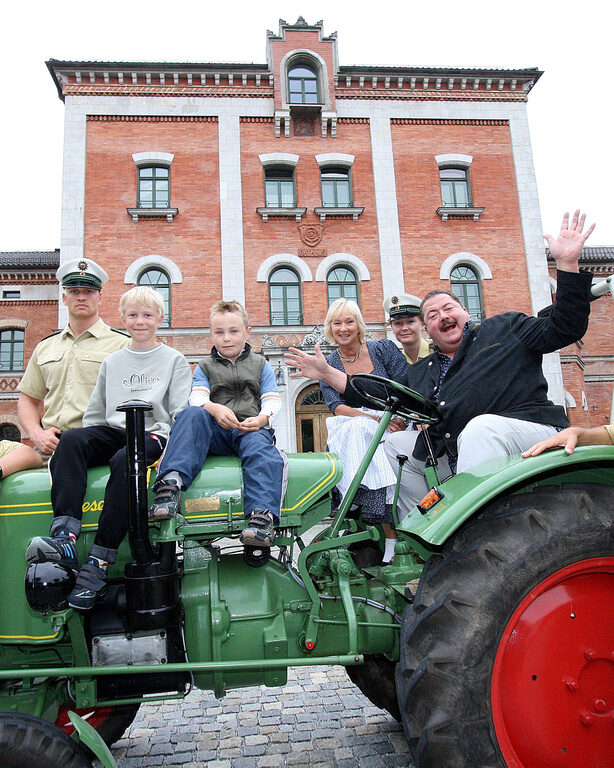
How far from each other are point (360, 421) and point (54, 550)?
5.67ft

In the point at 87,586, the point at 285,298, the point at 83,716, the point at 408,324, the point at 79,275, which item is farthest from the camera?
the point at 285,298

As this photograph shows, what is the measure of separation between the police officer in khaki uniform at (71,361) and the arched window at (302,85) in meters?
15.1

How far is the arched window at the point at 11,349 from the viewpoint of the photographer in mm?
18703

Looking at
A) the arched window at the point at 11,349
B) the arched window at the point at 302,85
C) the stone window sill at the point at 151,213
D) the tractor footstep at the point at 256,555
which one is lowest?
the tractor footstep at the point at 256,555

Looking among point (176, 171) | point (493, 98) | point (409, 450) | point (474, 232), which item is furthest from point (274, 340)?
point (409, 450)

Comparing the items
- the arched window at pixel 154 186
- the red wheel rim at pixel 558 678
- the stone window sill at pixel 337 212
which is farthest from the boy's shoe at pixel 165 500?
the arched window at pixel 154 186

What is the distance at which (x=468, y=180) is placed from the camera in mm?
16438

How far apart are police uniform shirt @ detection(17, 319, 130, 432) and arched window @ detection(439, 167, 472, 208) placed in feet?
49.0

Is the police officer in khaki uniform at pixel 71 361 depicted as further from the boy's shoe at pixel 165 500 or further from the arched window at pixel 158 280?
the arched window at pixel 158 280

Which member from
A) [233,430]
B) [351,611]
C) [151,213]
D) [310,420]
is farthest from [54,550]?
[151,213]

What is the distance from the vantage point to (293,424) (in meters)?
14.5

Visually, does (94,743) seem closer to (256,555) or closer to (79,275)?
(256,555)

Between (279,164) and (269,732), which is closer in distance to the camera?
(269,732)

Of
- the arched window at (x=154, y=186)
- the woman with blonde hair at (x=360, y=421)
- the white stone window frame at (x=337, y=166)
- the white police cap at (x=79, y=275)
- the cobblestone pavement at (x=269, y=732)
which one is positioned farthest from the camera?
the white stone window frame at (x=337, y=166)
